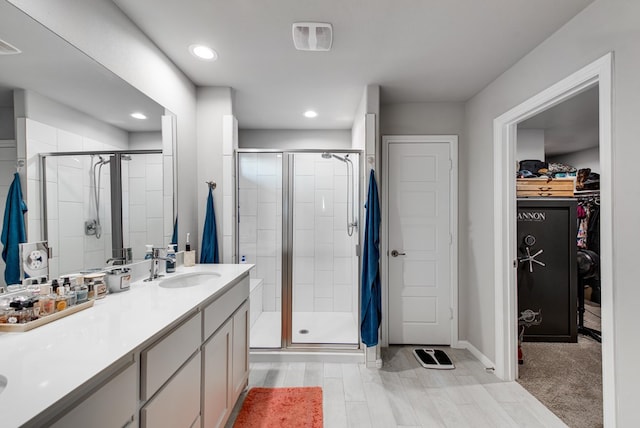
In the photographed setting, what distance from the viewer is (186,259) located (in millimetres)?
2178

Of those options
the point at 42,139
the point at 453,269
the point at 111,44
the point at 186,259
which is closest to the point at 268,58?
the point at 111,44

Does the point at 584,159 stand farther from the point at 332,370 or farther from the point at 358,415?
the point at 358,415

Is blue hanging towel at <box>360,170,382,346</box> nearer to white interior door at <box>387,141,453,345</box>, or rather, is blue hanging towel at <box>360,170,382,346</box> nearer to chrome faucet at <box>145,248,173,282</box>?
white interior door at <box>387,141,453,345</box>

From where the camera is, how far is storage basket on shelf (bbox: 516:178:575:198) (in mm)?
2896

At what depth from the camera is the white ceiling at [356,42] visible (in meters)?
1.60

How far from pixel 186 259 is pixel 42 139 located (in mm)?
1196

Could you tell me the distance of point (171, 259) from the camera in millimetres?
1941

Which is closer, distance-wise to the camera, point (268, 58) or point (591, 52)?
point (591, 52)

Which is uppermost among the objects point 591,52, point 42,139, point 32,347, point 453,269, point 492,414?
point 591,52

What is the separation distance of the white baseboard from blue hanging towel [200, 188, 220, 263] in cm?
259

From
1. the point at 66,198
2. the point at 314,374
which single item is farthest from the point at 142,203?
the point at 314,374

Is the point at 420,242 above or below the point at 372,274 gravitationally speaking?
above

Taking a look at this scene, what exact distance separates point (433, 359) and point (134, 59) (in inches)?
132

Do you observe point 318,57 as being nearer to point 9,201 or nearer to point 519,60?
point 519,60
